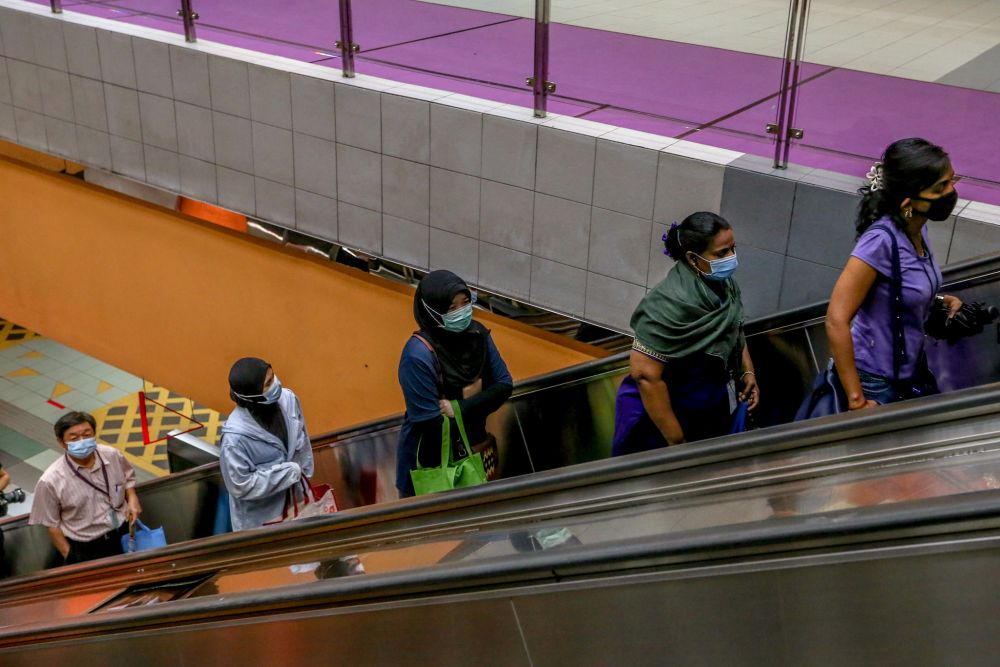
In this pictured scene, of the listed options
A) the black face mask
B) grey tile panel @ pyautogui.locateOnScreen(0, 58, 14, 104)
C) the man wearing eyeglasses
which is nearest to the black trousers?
the man wearing eyeglasses

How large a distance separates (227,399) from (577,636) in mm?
4999

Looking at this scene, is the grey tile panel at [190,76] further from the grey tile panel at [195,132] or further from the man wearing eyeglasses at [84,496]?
the man wearing eyeglasses at [84,496]

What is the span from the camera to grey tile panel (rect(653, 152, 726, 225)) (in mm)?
4121

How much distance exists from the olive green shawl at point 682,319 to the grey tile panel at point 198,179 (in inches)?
141

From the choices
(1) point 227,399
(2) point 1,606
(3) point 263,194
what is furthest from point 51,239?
(2) point 1,606

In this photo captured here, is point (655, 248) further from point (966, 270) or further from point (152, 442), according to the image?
point (152, 442)

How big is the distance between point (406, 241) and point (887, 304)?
9.50 ft

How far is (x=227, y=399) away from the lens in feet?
21.9

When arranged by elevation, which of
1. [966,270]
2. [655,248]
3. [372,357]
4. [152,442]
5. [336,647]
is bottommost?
[152,442]

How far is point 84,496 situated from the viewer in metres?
4.68

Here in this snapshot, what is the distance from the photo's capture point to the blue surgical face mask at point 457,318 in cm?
359

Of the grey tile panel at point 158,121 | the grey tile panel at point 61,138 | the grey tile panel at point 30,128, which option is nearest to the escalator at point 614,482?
the grey tile panel at point 158,121

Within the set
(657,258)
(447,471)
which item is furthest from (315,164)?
(447,471)

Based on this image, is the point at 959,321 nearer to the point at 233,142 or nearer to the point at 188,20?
the point at 233,142
